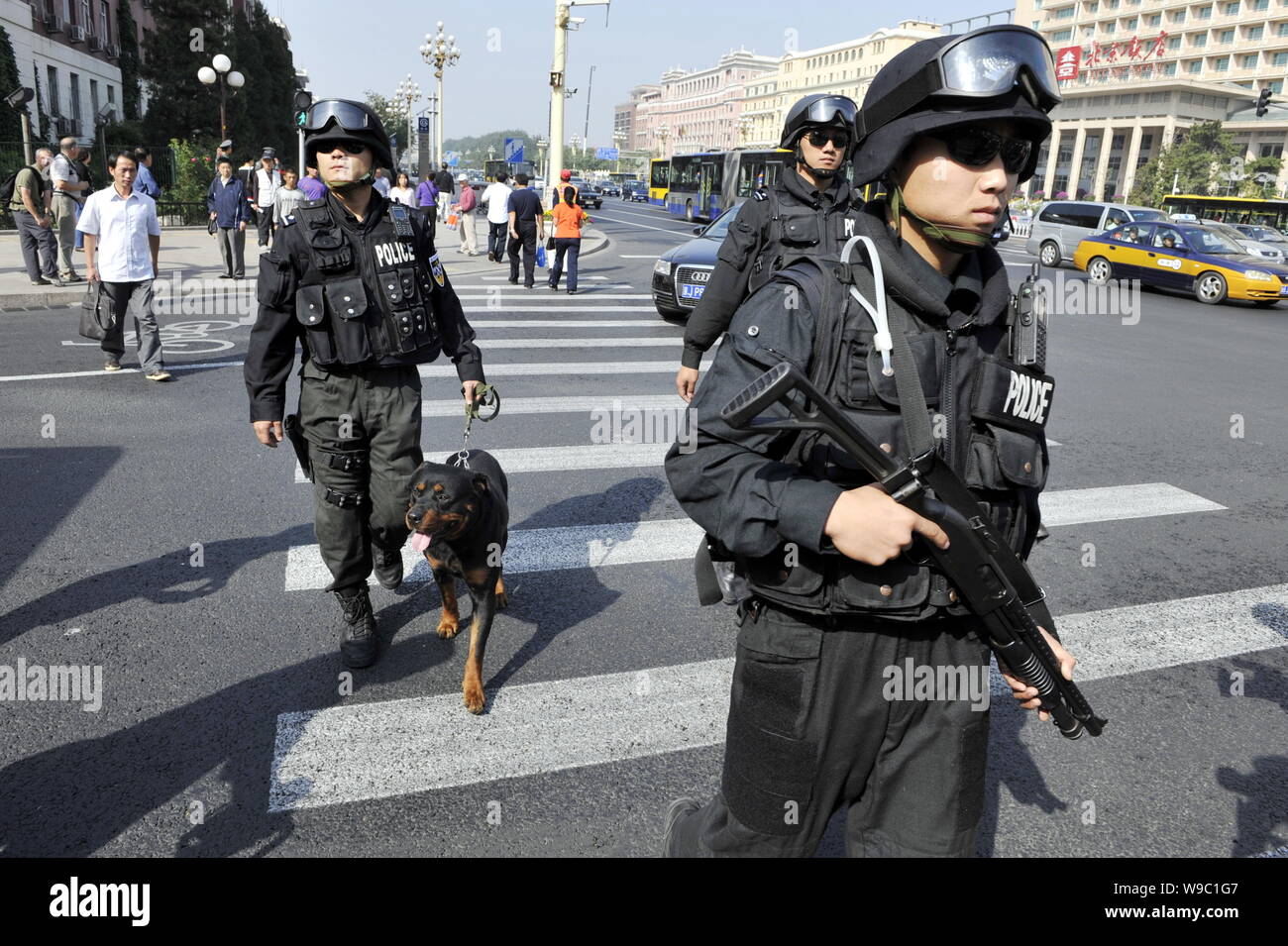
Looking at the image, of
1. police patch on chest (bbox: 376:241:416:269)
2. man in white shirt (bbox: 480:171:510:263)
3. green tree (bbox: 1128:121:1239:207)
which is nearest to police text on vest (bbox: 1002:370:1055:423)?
police patch on chest (bbox: 376:241:416:269)

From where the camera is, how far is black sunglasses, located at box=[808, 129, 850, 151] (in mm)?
4641

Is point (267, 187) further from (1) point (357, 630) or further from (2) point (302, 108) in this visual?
(1) point (357, 630)

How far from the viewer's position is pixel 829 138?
4.65m

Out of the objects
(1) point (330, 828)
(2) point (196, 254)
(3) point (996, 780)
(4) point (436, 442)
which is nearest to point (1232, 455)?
(3) point (996, 780)

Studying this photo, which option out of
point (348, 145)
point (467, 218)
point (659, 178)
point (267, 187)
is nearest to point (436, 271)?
point (348, 145)

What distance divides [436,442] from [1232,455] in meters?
6.29

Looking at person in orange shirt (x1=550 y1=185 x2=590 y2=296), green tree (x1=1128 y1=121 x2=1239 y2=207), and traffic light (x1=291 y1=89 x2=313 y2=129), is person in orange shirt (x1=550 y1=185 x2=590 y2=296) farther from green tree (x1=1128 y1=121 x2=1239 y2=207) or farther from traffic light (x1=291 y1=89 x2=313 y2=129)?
green tree (x1=1128 y1=121 x2=1239 y2=207)

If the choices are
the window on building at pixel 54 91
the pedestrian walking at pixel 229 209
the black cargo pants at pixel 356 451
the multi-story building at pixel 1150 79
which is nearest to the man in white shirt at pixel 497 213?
the pedestrian walking at pixel 229 209

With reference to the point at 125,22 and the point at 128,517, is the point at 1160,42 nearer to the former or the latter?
the point at 125,22

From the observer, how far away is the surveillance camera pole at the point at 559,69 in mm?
21844

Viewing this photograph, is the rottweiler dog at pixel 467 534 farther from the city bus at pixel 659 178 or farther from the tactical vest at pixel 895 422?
the city bus at pixel 659 178

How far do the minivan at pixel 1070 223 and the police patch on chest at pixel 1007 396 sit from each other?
24.0 m

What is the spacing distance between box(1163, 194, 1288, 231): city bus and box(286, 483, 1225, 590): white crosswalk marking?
114ft

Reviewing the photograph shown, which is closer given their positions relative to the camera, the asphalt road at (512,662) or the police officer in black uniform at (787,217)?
the asphalt road at (512,662)
